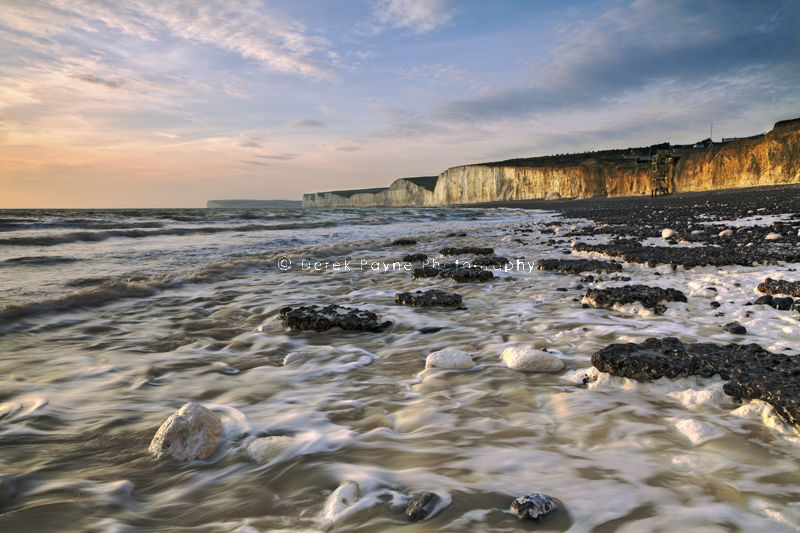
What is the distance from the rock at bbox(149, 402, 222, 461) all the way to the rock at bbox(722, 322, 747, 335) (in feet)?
11.9

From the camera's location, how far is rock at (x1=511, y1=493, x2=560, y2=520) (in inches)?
53.4

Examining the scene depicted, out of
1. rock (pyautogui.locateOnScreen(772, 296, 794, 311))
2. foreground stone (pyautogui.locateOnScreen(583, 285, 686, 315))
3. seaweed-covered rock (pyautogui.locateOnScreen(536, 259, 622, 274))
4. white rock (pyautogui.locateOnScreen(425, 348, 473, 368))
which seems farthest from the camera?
seaweed-covered rock (pyautogui.locateOnScreen(536, 259, 622, 274))

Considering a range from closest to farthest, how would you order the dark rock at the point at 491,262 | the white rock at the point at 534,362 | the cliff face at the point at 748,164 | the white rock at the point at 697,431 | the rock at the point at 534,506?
1. the rock at the point at 534,506
2. the white rock at the point at 697,431
3. the white rock at the point at 534,362
4. the dark rock at the point at 491,262
5. the cliff face at the point at 748,164

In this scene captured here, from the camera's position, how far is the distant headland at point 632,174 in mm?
41438

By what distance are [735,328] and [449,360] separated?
2.24 m

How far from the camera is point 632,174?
62.8m

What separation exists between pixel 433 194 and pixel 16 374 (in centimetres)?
11054

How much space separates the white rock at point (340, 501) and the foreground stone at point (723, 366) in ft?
5.77

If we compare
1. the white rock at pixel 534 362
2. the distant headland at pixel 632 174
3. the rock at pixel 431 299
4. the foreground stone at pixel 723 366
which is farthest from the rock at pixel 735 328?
the distant headland at pixel 632 174

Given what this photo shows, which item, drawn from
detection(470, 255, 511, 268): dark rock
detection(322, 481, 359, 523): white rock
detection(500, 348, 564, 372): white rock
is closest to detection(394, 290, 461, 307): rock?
detection(500, 348, 564, 372): white rock

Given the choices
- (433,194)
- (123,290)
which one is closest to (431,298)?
(123,290)

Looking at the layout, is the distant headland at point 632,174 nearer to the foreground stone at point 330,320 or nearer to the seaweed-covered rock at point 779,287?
the seaweed-covered rock at point 779,287

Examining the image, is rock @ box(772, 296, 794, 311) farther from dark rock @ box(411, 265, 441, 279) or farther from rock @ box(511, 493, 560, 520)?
dark rock @ box(411, 265, 441, 279)

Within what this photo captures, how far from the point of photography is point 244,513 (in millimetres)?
1484
